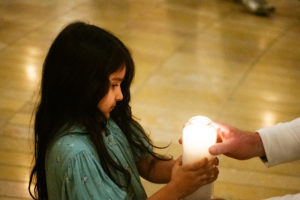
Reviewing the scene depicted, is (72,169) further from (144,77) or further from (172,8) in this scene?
(172,8)

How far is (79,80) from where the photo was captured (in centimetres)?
124

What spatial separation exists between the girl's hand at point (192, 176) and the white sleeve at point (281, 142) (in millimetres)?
366

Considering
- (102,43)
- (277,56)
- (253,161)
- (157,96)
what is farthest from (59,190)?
(277,56)

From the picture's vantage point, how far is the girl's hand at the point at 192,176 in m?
1.32

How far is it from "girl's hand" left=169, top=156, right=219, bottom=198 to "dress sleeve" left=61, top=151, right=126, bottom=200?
216mm

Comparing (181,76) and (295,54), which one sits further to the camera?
(295,54)

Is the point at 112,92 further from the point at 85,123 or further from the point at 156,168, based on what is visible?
the point at 156,168

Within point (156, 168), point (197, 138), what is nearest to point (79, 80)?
point (197, 138)

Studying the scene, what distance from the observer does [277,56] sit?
3.90 metres

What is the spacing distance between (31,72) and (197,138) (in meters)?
2.20

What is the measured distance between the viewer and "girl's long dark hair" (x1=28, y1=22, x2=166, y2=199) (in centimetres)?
124

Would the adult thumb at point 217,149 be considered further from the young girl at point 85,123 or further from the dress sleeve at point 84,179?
the dress sleeve at point 84,179

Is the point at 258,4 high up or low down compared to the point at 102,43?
down

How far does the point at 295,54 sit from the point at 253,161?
1.94 meters
